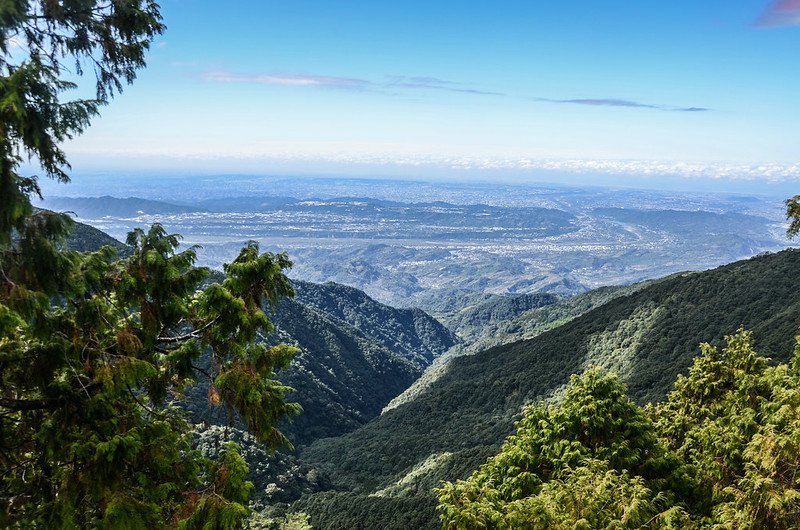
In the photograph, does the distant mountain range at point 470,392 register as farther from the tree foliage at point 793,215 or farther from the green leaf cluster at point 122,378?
the green leaf cluster at point 122,378

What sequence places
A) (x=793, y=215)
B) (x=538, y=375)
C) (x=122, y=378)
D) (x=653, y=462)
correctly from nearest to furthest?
(x=122, y=378) < (x=653, y=462) < (x=793, y=215) < (x=538, y=375)

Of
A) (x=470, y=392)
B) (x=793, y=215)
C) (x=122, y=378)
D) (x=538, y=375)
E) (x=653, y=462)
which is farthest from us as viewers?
(x=470, y=392)

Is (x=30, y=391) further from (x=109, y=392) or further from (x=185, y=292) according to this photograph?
(x=185, y=292)

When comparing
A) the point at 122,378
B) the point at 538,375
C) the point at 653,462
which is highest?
the point at 122,378

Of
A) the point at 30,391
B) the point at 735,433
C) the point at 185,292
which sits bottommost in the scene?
the point at 735,433

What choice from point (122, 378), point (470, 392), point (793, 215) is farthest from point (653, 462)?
point (470, 392)

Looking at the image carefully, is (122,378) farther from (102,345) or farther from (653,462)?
(653,462)

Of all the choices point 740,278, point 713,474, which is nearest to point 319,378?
point 740,278
